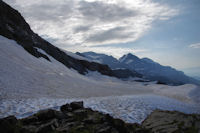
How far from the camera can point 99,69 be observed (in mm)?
83812

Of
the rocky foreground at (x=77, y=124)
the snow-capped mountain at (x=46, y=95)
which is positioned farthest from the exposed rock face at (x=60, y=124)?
the snow-capped mountain at (x=46, y=95)

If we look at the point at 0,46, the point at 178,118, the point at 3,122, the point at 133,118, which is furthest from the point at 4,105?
the point at 0,46

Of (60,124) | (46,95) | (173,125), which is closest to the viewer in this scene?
(60,124)

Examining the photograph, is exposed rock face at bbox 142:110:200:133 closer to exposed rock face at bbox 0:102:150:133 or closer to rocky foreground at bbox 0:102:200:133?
rocky foreground at bbox 0:102:200:133

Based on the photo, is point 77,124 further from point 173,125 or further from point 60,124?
point 173,125

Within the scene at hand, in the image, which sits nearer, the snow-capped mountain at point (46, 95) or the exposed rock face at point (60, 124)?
the exposed rock face at point (60, 124)

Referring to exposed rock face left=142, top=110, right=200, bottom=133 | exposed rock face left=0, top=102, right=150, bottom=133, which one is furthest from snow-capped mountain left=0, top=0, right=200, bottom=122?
exposed rock face left=0, top=102, right=150, bottom=133

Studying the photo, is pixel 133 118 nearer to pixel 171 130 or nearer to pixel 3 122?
pixel 171 130

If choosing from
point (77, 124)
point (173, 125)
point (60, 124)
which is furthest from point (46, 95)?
point (173, 125)

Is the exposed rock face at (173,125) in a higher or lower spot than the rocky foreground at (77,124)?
lower

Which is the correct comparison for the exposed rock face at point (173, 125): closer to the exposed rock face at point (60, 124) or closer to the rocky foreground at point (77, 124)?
the rocky foreground at point (77, 124)

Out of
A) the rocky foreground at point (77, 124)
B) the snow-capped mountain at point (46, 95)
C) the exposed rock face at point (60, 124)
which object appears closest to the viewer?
the exposed rock face at point (60, 124)

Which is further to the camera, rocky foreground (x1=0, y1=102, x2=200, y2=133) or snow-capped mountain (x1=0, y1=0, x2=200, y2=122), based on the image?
snow-capped mountain (x1=0, y1=0, x2=200, y2=122)

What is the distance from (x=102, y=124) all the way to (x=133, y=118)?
3985 millimetres
